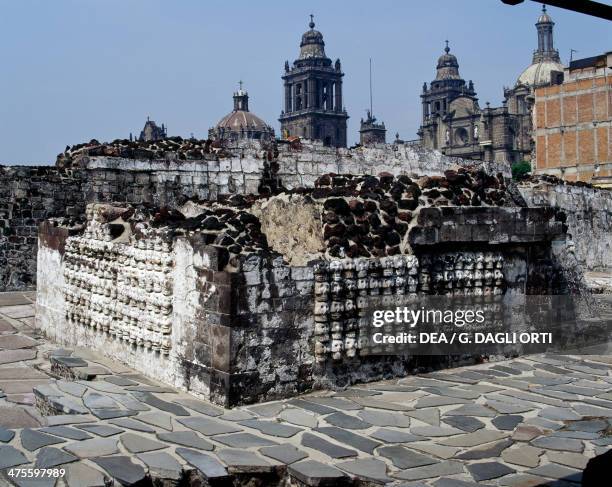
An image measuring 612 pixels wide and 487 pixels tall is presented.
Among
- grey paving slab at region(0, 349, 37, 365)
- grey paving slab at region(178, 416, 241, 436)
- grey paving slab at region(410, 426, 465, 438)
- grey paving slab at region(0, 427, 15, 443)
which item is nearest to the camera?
grey paving slab at region(0, 427, 15, 443)

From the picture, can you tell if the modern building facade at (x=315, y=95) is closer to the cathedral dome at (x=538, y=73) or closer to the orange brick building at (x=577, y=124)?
the cathedral dome at (x=538, y=73)

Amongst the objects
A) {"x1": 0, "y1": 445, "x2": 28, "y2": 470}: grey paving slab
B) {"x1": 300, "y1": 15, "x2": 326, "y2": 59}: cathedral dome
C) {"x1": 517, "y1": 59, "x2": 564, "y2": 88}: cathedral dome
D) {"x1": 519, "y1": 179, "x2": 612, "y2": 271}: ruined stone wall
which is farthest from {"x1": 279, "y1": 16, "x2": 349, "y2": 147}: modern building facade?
{"x1": 0, "y1": 445, "x2": 28, "y2": 470}: grey paving slab

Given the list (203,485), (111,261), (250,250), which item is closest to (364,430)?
(203,485)

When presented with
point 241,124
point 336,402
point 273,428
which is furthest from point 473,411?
point 241,124

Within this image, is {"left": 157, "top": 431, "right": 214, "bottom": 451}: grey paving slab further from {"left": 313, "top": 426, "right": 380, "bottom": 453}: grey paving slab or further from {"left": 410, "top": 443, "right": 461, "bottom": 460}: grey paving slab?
{"left": 410, "top": 443, "right": 461, "bottom": 460}: grey paving slab

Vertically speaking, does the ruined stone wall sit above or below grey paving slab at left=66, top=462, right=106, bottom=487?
above

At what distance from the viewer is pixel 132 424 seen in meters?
5.54

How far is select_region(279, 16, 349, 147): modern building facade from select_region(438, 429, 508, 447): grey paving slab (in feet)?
316

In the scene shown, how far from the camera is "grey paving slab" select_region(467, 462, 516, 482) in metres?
4.81

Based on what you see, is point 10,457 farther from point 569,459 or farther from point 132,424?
point 569,459

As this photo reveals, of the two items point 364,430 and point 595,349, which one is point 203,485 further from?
point 595,349

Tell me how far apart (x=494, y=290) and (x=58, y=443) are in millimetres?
5255

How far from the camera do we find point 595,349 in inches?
357

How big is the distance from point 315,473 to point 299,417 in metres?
1.29
